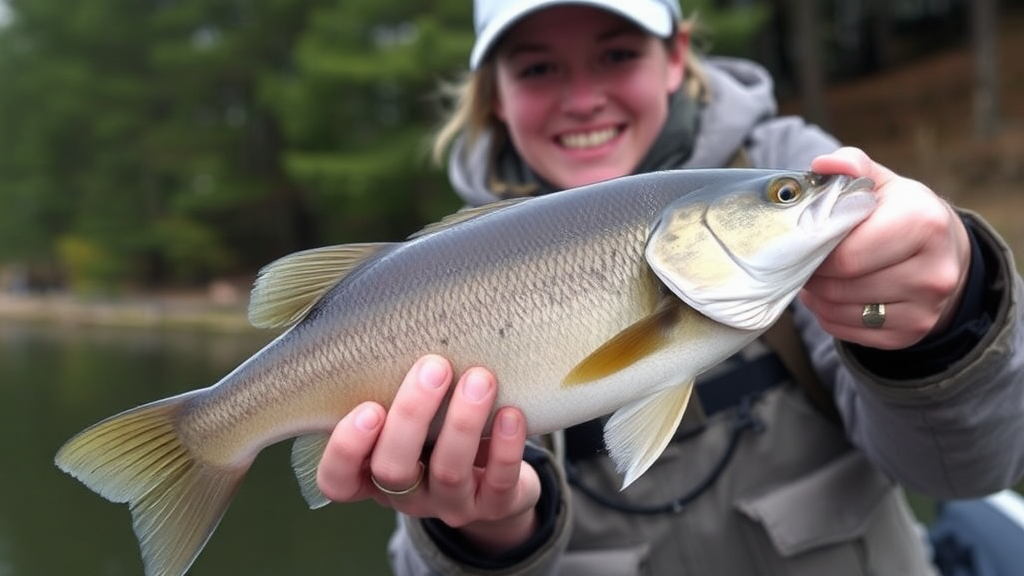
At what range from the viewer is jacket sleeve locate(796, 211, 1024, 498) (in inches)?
66.8

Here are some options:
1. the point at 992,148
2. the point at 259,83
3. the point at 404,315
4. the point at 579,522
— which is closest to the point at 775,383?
the point at 579,522

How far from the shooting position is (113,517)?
814 cm

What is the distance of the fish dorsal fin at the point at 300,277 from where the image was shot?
1.84m

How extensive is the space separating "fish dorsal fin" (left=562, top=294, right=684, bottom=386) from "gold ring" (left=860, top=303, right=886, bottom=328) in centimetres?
31

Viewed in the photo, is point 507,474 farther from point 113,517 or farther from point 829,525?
point 113,517

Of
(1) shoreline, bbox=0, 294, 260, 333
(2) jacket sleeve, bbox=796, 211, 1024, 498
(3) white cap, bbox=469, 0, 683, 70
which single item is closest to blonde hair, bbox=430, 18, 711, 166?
(3) white cap, bbox=469, 0, 683, 70

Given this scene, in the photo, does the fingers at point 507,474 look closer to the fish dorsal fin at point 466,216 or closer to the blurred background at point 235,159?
the fish dorsal fin at point 466,216

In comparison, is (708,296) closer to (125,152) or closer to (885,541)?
(885,541)

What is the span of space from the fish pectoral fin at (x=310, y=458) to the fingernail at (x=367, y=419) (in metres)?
0.16

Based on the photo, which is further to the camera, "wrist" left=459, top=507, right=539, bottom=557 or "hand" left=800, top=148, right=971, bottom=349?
"wrist" left=459, top=507, right=539, bottom=557

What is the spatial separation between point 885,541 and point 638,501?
67cm

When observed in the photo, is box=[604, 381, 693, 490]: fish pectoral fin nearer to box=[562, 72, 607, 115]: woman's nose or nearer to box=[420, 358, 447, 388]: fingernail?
box=[420, 358, 447, 388]: fingernail

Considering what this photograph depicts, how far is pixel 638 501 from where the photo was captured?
7.79 ft

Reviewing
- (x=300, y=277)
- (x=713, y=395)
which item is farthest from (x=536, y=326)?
(x=713, y=395)
